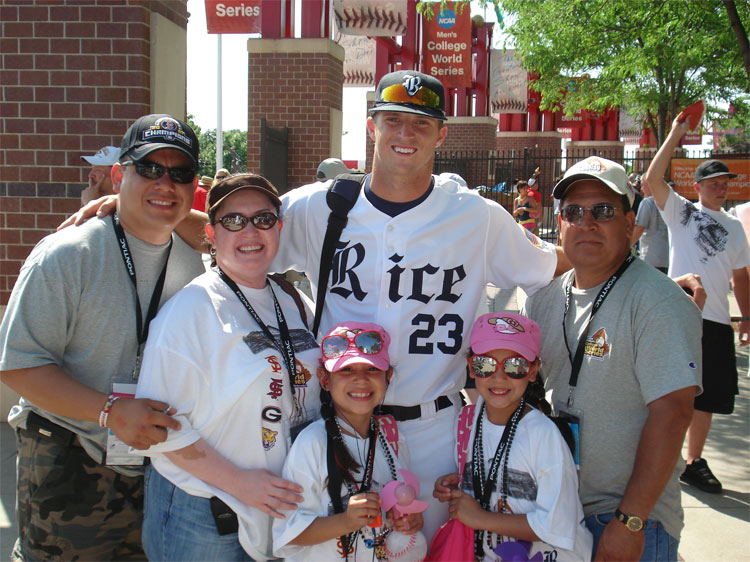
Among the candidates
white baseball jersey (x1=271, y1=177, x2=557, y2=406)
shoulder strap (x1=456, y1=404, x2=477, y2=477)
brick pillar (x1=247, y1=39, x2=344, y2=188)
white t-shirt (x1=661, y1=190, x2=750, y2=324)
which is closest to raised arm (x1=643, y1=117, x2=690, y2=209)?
white t-shirt (x1=661, y1=190, x2=750, y2=324)

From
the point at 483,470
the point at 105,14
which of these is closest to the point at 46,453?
the point at 483,470

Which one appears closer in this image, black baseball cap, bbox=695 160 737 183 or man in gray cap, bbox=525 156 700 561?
man in gray cap, bbox=525 156 700 561

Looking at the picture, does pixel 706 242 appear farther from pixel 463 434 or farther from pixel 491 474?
pixel 491 474

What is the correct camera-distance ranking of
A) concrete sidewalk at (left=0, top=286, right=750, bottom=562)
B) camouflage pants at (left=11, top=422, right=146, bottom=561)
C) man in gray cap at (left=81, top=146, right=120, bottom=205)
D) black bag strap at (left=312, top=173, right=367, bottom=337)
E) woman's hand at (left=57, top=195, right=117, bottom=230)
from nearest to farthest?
camouflage pants at (left=11, top=422, right=146, bottom=561) → woman's hand at (left=57, top=195, right=117, bottom=230) → black bag strap at (left=312, top=173, right=367, bottom=337) → concrete sidewalk at (left=0, top=286, right=750, bottom=562) → man in gray cap at (left=81, top=146, right=120, bottom=205)

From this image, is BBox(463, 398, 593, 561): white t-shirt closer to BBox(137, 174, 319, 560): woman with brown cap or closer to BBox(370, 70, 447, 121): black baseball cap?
BBox(137, 174, 319, 560): woman with brown cap

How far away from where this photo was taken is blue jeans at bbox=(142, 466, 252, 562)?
2.38m

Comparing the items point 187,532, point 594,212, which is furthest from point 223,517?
point 594,212

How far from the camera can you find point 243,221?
8.48ft

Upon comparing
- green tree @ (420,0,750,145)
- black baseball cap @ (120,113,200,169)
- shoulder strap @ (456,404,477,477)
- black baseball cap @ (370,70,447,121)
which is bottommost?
shoulder strap @ (456,404,477,477)

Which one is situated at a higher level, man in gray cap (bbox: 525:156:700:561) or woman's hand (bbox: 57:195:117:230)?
woman's hand (bbox: 57:195:117:230)

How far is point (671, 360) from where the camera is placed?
231cm

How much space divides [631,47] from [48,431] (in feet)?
46.0

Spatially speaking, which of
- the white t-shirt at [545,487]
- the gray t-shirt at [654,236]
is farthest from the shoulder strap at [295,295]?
the gray t-shirt at [654,236]

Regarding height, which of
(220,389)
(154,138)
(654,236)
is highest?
(154,138)
